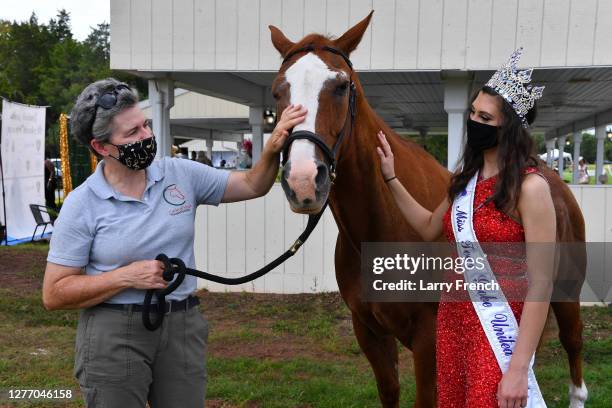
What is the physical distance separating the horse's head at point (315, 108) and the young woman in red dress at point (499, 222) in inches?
19.8

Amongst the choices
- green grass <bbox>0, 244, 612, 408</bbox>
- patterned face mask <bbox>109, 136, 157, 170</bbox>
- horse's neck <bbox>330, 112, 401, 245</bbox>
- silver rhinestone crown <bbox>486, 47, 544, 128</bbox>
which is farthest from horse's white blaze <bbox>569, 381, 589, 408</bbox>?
patterned face mask <bbox>109, 136, 157, 170</bbox>

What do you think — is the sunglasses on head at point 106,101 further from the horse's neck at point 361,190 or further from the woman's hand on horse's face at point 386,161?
the woman's hand on horse's face at point 386,161

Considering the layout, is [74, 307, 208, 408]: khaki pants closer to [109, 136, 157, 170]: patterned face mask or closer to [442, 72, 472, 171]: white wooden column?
[109, 136, 157, 170]: patterned face mask

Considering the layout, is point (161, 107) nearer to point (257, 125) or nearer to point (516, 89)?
point (257, 125)

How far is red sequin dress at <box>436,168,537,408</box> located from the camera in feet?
6.08

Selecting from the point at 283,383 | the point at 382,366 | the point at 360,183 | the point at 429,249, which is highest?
the point at 360,183

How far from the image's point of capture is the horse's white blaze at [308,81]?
208cm

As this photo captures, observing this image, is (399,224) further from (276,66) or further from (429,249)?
(276,66)

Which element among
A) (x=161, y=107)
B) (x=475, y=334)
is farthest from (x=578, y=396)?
(x=161, y=107)

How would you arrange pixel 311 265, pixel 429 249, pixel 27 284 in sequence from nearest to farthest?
1. pixel 429 249
2. pixel 311 265
3. pixel 27 284

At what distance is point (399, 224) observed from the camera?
2715 millimetres

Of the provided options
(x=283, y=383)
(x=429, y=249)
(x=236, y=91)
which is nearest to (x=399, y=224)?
(x=429, y=249)

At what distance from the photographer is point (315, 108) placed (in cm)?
211

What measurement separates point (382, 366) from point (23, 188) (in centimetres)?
938
